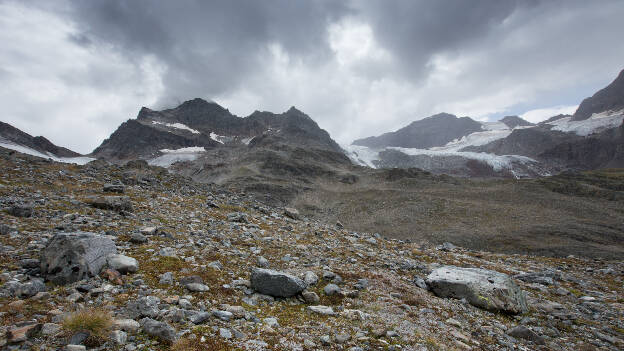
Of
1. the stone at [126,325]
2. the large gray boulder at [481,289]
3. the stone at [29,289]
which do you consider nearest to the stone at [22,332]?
the stone at [126,325]

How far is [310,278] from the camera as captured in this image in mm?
9922

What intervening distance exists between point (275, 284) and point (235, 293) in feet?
3.90

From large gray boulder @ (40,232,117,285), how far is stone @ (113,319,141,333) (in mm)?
2814

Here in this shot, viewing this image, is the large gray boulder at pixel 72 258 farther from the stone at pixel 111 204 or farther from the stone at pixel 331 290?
the stone at pixel 111 204

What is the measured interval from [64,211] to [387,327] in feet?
49.6

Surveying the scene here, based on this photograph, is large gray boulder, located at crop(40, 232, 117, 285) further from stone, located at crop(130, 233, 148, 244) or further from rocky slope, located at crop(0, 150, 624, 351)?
stone, located at crop(130, 233, 148, 244)

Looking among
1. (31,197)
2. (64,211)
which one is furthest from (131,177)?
(64,211)

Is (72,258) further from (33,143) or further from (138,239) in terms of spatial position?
(33,143)

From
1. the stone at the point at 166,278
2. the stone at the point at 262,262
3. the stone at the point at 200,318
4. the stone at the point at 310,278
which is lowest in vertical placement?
the stone at the point at 310,278

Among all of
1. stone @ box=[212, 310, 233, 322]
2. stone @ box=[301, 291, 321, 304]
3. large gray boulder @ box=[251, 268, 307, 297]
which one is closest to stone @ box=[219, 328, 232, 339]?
stone @ box=[212, 310, 233, 322]

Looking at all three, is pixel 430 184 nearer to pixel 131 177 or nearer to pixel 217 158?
pixel 131 177

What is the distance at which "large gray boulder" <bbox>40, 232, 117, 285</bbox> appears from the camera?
23.7 feet

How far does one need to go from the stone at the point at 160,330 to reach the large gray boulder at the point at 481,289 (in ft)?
31.8

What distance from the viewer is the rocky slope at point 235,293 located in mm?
5660
